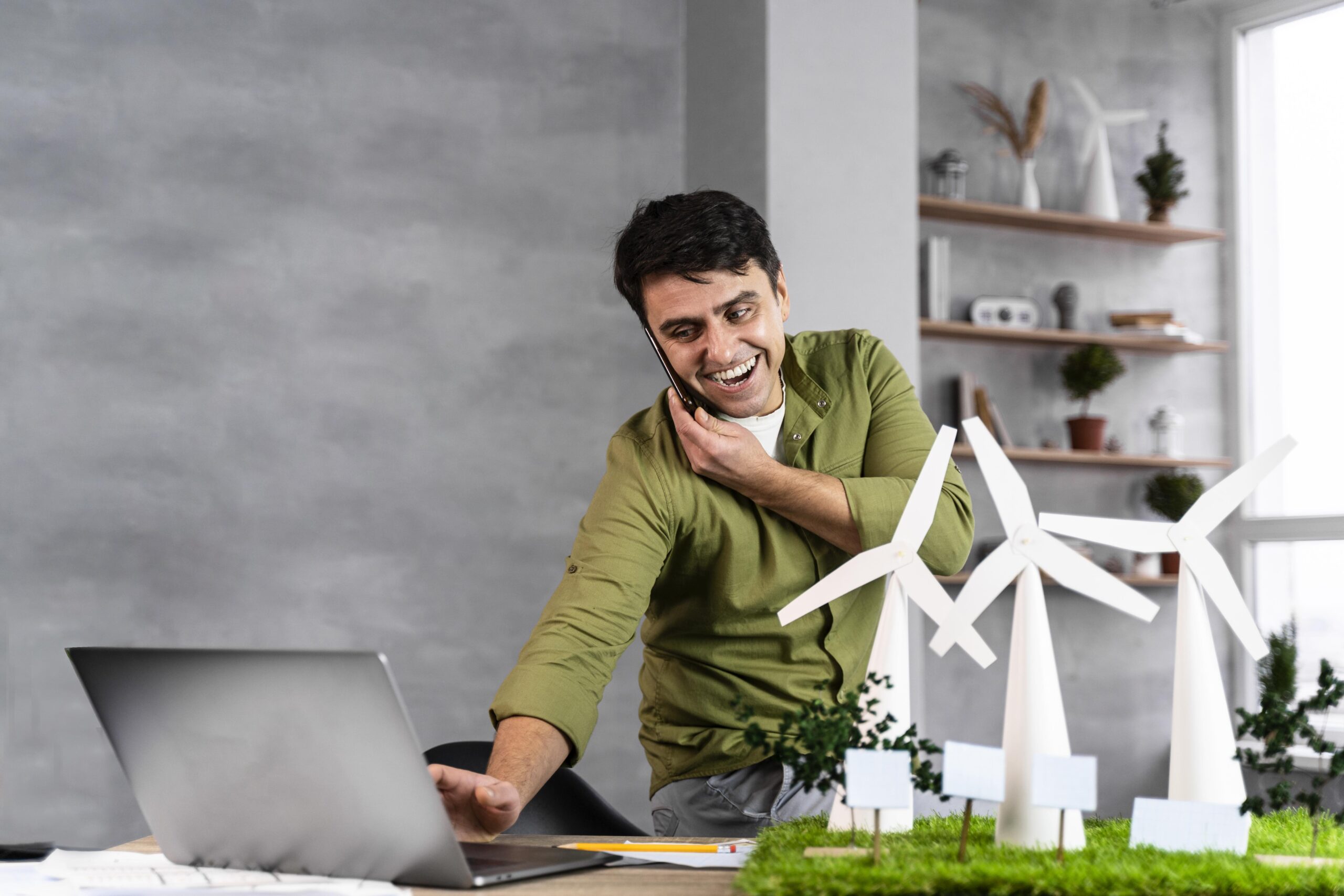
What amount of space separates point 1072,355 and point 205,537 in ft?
10.0

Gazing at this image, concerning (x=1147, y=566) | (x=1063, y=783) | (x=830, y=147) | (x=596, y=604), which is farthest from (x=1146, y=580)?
(x=1063, y=783)

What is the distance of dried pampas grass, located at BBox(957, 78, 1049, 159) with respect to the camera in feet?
14.3

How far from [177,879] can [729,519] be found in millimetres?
908

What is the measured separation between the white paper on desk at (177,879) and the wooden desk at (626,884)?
77 mm

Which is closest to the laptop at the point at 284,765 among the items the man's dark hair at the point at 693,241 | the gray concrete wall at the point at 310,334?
the man's dark hair at the point at 693,241

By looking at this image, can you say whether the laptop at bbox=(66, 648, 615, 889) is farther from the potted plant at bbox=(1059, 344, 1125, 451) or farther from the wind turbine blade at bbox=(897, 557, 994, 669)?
the potted plant at bbox=(1059, 344, 1125, 451)

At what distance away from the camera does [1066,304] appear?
14.5 ft

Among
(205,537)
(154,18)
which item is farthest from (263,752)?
(154,18)

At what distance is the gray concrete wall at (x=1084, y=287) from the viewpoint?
436cm

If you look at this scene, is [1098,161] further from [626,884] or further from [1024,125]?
[626,884]

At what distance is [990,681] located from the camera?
4.36 m

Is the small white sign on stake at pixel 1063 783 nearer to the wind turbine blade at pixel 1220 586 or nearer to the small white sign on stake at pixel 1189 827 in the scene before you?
the small white sign on stake at pixel 1189 827

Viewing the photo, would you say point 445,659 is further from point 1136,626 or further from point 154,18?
point 1136,626

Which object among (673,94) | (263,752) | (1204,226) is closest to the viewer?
(263,752)
